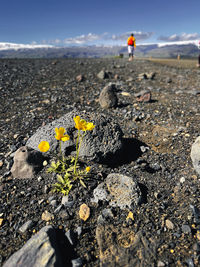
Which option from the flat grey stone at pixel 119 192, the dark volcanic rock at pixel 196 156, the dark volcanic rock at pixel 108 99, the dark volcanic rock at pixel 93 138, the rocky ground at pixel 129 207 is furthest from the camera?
the dark volcanic rock at pixel 108 99

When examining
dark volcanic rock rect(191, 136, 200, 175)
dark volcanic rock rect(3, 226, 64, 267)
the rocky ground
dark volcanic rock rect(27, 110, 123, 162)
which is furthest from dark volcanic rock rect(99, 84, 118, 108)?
dark volcanic rock rect(3, 226, 64, 267)

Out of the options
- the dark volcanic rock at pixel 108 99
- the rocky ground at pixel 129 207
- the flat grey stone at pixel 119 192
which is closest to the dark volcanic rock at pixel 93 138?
the rocky ground at pixel 129 207

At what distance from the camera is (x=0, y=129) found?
6.82 meters

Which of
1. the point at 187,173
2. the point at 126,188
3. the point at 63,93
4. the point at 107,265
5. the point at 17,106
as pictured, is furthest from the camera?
the point at 63,93

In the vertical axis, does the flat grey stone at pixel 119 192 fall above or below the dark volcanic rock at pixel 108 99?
below

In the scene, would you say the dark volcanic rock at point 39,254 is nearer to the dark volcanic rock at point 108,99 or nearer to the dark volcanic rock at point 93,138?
the dark volcanic rock at point 93,138

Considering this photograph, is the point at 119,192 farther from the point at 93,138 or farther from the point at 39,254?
the point at 39,254

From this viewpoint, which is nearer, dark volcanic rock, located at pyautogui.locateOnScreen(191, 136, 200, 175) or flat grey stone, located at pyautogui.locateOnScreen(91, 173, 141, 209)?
flat grey stone, located at pyautogui.locateOnScreen(91, 173, 141, 209)

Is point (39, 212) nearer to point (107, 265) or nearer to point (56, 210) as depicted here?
point (56, 210)

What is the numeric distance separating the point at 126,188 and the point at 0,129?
→ 5.55 m

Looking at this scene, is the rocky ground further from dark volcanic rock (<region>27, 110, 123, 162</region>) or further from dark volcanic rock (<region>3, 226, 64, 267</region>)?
dark volcanic rock (<region>27, 110, 123, 162</region>)

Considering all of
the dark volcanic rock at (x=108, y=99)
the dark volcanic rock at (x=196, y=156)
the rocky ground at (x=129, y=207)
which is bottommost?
the rocky ground at (x=129, y=207)

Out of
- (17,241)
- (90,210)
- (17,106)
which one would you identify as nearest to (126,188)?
(90,210)

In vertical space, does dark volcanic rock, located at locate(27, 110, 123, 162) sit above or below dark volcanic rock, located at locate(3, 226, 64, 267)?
above
